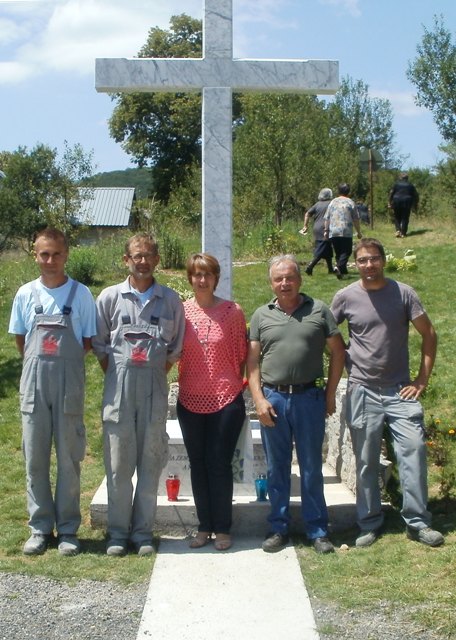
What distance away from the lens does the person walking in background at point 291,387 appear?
4.98m

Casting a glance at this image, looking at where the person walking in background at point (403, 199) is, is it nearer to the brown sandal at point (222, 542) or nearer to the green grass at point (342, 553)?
the green grass at point (342, 553)

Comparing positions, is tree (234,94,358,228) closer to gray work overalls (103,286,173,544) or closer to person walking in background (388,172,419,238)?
person walking in background (388,172,419,238)

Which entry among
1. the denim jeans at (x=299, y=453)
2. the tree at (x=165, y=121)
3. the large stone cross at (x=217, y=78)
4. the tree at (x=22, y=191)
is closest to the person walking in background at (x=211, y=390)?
the denim jeans at (x=299, y=453)

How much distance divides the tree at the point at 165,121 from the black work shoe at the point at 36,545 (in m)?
36.6

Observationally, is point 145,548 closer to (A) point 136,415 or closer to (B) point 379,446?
(A) point 136,415

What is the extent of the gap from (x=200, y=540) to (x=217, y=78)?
3.00 meters

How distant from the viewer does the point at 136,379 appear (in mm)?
4957

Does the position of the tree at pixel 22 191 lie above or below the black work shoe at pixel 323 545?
above

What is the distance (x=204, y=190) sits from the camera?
5.99 metres

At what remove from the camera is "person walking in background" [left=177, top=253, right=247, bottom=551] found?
5.01m

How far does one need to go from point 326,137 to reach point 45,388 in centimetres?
1946

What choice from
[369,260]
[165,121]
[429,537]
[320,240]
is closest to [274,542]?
[429,537]

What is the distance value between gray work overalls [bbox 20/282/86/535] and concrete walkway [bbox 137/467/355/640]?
684 millimetres

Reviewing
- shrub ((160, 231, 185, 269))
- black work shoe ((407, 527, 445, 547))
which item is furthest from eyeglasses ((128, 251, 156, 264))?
shrub ((160, 231, 185, 269))
